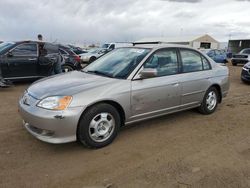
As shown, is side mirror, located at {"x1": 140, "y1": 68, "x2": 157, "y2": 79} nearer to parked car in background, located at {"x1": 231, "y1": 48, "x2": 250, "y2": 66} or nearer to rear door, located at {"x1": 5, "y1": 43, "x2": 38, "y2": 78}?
rear door, located at {"x1": 5, "y1": 43, "x2": 38, "y2": 78}

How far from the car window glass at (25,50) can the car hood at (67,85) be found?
15.0 feet

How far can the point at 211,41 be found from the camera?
181ft

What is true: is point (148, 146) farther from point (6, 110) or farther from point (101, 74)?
point (6, 110)

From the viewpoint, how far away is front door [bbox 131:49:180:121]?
4.11 m

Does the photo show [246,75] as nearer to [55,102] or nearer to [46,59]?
[46,59]

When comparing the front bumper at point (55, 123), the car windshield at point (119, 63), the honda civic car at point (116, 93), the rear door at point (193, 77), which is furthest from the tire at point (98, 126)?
the rear door at point (193, 77)

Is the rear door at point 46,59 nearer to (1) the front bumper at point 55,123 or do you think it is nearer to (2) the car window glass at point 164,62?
(2) the car window glass at point 164,62

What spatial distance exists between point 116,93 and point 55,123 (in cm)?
102

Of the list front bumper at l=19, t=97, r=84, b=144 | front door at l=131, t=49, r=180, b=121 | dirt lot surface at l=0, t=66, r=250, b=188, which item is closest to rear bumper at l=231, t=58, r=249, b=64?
dirt lot surface at l=0, t=66, r=250, b=188

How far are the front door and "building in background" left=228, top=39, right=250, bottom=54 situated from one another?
4320 cm

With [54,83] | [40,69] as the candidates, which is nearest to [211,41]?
[40,69]

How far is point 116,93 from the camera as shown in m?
3.81

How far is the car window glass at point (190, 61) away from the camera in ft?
16.2

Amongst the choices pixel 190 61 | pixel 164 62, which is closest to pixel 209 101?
pixel 190 61
